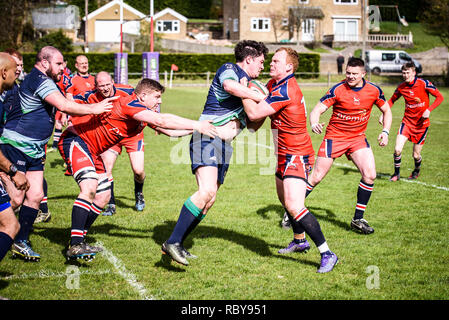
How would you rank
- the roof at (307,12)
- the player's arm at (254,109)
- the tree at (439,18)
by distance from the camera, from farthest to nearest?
the roof at (307,12), the tree at (439,18), the player's arm at (254,109)

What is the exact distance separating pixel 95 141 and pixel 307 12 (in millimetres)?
66053

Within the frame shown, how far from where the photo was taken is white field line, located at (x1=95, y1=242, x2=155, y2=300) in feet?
17.4

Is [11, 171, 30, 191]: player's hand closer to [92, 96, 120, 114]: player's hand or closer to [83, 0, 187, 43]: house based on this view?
[92, 96, 120, 114]: player's hand

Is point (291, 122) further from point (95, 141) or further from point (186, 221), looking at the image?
point (95, 141)

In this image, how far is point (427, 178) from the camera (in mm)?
11297

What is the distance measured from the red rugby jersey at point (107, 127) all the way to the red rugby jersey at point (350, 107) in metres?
3.25

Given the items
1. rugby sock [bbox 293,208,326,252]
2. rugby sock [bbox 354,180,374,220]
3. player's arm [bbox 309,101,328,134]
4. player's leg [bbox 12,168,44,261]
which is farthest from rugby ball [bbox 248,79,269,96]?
player's leg [bbox 12,168,44,261]

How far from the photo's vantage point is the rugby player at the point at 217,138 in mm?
5809

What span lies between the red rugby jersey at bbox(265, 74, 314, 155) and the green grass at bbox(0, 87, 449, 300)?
4.51 feet

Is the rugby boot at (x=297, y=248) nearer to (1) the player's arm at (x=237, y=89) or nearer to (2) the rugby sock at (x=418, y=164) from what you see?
(1) the player's arm at (x=237, y=89)

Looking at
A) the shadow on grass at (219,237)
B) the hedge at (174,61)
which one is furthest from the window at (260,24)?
the shadow on grass at (219,237)

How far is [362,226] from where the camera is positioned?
294 inches

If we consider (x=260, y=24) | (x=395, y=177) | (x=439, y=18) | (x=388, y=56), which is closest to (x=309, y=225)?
(x=395, y=177)
